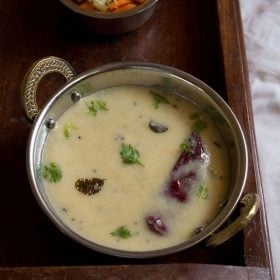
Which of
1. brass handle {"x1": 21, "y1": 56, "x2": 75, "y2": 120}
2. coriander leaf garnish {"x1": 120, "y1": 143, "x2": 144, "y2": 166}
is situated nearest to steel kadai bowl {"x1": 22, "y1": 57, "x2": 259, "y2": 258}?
brass handle {"x1": 21, "y1": 56, "x2": 75, "y2": 120}

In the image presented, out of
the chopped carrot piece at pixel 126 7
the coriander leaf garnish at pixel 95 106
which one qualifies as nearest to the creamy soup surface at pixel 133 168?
the coriander leaf garnish at pixel 95 106

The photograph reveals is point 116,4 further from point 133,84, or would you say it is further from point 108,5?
point 133,84

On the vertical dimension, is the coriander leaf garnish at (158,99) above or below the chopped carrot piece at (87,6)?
Result: below

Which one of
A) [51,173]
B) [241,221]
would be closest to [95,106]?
[51,173]

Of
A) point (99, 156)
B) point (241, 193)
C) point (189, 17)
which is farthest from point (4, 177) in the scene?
point (189, 17)

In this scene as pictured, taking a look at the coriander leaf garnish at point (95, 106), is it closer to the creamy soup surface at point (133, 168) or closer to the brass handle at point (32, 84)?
the creamy soup surface at point (133, 168)

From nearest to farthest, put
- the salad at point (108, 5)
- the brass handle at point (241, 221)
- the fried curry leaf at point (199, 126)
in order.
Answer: the brass handle at point (241, 221) < the fried curry leaf at point (199, 126) < the salad at point (108, 5)
